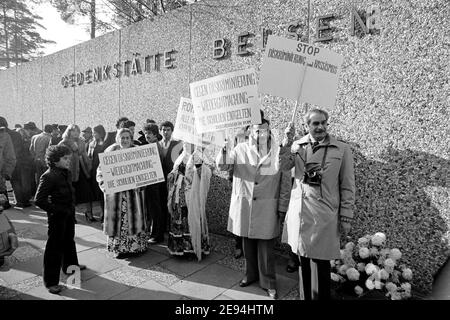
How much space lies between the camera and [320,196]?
2.58 meters

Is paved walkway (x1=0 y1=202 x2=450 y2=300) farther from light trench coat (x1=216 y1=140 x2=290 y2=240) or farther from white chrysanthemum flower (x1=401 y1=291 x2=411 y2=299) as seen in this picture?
light trench coat (x1=216 y1=140 x2=290 y2=240)

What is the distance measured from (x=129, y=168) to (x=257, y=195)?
167 cm

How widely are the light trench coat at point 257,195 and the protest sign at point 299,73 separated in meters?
0.68

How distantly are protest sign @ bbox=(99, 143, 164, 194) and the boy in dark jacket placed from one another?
0.49m

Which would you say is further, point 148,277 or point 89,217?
point 89,217

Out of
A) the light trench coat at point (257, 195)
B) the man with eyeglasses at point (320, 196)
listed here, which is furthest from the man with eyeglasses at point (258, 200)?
the man with eyeglasses at point (320, 196)

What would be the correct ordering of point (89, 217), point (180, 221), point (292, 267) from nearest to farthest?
point (292, 267) → point (180, 221) → point (89, 217)

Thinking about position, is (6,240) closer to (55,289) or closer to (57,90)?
(55,289)

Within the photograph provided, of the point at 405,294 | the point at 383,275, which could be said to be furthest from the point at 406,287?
the point at 383,275

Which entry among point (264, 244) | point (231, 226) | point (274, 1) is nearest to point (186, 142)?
point (231, 226)

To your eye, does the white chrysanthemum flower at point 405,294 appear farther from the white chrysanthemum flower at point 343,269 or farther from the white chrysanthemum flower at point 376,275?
the white chrysanthemum flower at point 343,269

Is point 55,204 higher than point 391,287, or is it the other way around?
point 55,204

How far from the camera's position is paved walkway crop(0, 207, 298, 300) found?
10.2 feet

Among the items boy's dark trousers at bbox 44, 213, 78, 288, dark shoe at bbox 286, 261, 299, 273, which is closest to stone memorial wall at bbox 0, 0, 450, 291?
dark shoe at bbox 286, 261, 299, 273
